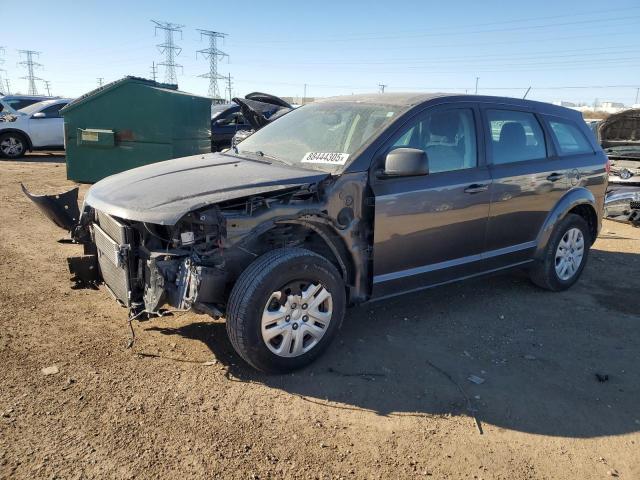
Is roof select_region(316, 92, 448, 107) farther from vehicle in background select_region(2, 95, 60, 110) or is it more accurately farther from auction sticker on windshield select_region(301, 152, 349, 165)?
vehicle in background select_region(2, 95, 60, 110)

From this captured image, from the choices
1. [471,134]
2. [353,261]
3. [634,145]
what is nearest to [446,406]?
[353,261]

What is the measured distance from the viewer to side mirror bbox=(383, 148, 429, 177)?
11.8ft

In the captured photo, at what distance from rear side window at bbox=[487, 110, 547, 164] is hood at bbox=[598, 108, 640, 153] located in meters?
5.80

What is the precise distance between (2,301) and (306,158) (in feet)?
9.09

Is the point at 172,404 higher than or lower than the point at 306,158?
lower

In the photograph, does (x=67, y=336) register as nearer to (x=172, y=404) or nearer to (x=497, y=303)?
(x=172, y=404)

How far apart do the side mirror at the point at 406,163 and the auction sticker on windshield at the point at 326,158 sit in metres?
0.32

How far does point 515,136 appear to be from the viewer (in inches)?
187

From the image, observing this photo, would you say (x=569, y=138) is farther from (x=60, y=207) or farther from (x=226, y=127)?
(x=226, y=127)

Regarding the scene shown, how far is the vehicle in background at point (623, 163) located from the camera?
8.69 meters

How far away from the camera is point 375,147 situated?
3771 mm

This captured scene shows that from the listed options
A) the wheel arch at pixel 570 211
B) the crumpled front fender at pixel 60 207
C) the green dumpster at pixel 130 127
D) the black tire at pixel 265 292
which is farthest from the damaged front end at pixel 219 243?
the green dumpster at pixel 130 127

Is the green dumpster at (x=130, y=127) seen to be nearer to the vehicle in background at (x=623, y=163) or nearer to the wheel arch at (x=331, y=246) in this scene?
the wheel arch at (x=331, y=246)

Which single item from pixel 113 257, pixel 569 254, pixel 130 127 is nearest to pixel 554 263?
pixel 569 254
